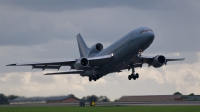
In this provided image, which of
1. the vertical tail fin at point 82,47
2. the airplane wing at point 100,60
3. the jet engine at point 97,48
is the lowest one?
the airplane wing at point 100,60

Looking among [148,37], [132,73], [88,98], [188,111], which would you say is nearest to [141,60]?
[132,73]

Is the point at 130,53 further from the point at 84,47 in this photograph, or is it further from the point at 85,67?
the point at 84,47

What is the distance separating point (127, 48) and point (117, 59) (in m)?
3.15

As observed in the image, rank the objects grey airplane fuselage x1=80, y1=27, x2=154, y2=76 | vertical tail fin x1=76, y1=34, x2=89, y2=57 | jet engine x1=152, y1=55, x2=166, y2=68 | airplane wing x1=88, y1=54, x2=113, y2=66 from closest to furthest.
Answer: grey airplane fuselage x1=80, y1=27, x2=154, y2=76, airplane wing x1=88, y1=54, x2=113, y2=66, jet engine x1=152, y1=55, x2=166, y2=68, vertical tail fin x1=76, y1=34, x2=89, y2=57

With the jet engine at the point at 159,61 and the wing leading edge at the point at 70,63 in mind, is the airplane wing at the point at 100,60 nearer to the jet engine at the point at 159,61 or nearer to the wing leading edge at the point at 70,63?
the wing leading edge at the point at 70,63

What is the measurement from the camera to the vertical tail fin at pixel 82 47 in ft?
303

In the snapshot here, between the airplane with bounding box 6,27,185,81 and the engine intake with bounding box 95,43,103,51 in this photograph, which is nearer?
the airplane with bounding box 6,27,185,81

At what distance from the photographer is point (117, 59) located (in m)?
71.4

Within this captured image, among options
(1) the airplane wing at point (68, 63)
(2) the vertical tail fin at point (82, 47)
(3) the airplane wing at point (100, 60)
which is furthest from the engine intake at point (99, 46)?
(2) the vertical tail fin at point (82, 47)

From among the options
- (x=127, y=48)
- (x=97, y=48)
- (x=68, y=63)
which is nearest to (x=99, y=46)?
(x=97, y=48)

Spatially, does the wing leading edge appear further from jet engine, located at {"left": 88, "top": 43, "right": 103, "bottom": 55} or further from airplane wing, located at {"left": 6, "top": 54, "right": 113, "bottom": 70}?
jet engine, located at {"left": 88, "top": 43, "right": 103, "bottom": 55}

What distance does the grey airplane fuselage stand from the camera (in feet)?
220

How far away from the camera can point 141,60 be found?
246 feet

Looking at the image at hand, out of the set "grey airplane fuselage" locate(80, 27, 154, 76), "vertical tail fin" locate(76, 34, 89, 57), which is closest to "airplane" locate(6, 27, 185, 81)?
"grey airplane fuselage" locate(80, 27, 154, 76)
